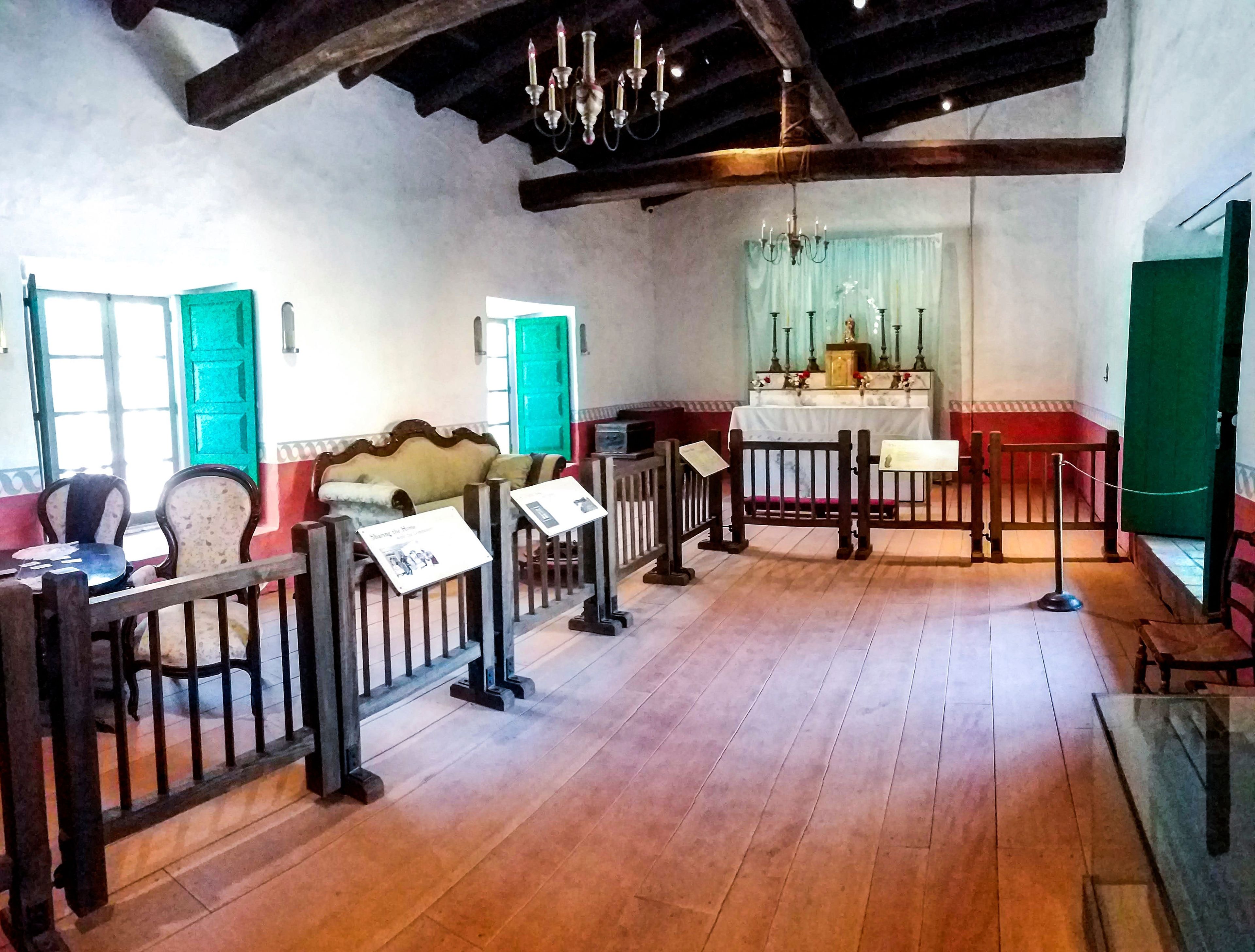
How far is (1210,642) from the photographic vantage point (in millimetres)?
2820

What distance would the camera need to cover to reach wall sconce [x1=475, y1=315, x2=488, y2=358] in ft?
23.4

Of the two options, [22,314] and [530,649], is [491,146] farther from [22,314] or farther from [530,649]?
[530,649]

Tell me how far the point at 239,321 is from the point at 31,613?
3.56 metres

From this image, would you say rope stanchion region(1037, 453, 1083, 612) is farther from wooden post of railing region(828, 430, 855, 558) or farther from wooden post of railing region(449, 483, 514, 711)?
wooden post of railing region(449, 483, 514, 711)

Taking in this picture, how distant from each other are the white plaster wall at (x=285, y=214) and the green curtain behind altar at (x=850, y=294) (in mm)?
2401

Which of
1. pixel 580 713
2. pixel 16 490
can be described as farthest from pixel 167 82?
pixel 580 713

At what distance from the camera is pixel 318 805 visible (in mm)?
2611

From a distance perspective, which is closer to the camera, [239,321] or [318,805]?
[318,805]

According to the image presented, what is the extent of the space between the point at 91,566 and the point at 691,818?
236cm

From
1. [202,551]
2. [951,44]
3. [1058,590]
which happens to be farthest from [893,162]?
[202,551]

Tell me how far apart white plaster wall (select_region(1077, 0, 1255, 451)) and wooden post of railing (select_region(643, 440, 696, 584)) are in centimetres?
272

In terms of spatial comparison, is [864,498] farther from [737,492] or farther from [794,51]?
[794,51]

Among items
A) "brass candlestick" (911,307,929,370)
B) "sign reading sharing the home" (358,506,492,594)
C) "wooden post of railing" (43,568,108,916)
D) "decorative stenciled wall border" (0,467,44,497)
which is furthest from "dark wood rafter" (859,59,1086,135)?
"wooden post of railing" (43,568,108,916)

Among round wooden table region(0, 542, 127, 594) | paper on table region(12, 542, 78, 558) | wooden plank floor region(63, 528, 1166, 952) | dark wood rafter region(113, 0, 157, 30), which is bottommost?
wooden plank floor region(63, 528, 1166, 952)
